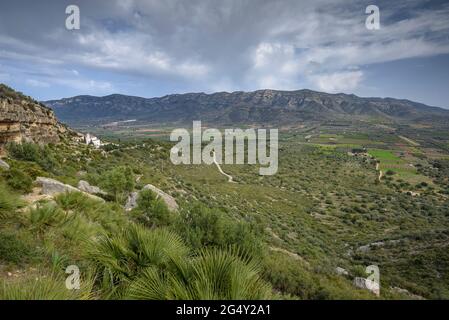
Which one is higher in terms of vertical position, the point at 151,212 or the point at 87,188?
the point at 87,188

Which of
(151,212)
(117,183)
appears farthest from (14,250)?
(117,183)

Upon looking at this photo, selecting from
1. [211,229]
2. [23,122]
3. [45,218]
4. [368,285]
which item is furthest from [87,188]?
[23,122]

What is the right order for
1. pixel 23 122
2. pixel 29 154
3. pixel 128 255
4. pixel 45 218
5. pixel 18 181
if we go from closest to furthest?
pixel 128 255 < pixel 45 218 < pixel 18 181 < pixel 29 154 < pixel 23 122

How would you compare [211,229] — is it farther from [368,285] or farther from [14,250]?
[368,285]

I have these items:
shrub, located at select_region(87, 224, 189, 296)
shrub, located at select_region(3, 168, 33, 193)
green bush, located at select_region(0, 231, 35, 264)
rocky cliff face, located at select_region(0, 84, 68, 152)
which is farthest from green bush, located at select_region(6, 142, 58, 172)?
shrub, located at select_region(87, 224, 189, 296)

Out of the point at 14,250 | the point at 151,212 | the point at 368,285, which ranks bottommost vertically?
the point at 368,285

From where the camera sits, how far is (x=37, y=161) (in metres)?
21.4

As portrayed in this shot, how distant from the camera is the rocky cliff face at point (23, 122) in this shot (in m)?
23.9

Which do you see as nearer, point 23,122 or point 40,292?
point 40,292

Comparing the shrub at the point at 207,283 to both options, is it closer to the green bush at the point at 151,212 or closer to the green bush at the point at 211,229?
the green bush at the point at 211,229

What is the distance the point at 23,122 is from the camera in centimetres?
2983

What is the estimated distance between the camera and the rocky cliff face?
2391cm

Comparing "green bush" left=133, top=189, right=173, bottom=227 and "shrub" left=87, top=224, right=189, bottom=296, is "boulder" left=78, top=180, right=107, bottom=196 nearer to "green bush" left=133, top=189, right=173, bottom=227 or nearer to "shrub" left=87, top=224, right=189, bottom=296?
"green bush" left=133, top=189, right=173, bottom=227

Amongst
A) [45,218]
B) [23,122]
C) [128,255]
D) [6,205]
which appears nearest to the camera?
[128,255]
